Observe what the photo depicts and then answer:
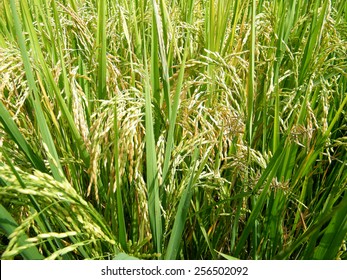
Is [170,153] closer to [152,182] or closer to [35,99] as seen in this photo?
[152,182]

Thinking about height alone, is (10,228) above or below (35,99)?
below

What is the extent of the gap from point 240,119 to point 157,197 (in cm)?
28

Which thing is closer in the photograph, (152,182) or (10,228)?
(10,228)

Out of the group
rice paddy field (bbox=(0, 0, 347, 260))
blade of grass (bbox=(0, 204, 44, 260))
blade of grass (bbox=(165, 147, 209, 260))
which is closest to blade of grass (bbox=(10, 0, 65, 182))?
rice paddy field (bbox=(0, 0, 347, 260))

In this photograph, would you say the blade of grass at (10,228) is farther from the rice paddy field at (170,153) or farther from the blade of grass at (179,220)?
the blade of grass at (179,220)

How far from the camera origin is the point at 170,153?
1067 mm

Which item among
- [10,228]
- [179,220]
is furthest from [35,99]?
[179,220]

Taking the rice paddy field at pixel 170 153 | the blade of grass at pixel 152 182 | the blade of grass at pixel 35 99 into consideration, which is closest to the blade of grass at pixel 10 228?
the rice paddy field at pixel 170 153

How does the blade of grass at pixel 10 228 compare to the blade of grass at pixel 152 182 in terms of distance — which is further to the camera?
the blade of grass at pixel 152 182

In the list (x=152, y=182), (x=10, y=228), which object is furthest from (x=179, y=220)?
(x=10, y=228)

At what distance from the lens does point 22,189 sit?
793 millimetres

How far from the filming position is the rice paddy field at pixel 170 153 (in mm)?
986

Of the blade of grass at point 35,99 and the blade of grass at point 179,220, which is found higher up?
the blade of grass at point 35,99

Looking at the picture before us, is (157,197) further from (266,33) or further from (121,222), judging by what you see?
(266,33)
